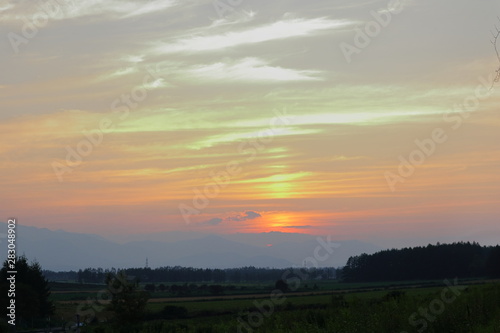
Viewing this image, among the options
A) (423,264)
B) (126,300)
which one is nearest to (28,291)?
(126,300)

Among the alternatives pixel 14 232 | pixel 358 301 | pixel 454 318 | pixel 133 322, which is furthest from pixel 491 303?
pixel 133 322

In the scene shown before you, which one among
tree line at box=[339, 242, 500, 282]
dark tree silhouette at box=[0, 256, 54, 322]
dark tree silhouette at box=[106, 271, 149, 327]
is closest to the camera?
dark tree silhouette at box=[106, 271, 149, 327]

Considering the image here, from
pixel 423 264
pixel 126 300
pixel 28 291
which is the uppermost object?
pixel 423 264

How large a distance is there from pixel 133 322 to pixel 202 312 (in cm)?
2242

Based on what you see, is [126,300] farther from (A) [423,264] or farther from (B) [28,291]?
(A) [423,264]

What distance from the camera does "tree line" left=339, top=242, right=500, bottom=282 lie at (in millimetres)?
155050

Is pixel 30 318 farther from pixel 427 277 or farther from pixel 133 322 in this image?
pixel 427 277

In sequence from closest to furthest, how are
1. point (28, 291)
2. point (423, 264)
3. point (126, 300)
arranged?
point (126, 300) < point (28, 291) < point (423, 264)

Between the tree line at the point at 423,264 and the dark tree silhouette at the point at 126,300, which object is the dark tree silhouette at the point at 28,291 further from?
the tree line at the point at 423,264

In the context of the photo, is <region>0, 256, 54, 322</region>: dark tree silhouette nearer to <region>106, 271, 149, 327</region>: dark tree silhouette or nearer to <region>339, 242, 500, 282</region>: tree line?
<region>106, 271, 149, 327</region>: dark tree silhouette

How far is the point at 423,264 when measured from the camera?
161m

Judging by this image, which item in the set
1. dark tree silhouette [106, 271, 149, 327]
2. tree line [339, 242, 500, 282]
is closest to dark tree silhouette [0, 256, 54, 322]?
dark tree silhouette [106, 271, 149, 327]

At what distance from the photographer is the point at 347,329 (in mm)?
21938

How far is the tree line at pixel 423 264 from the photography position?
509ft
